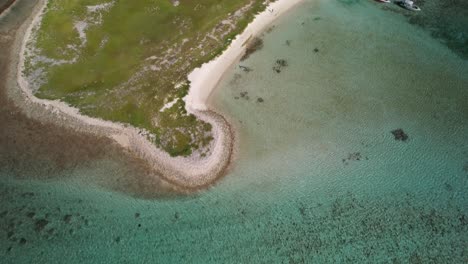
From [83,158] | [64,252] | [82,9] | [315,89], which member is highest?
[82,9]

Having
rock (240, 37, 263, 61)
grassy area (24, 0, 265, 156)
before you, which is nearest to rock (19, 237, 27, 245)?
grassy area (24, 0, 265, 156)

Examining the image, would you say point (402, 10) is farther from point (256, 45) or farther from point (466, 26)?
point (256, 45)

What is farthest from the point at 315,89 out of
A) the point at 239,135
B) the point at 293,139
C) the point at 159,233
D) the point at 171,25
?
the point at 159,233

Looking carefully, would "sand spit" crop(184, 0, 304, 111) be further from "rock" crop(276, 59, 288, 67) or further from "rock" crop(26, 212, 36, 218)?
"rock" crop(26, 212, 36, 218)

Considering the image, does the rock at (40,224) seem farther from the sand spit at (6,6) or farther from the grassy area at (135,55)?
the sand spit at (6,6)

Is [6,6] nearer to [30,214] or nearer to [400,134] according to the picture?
[30,214]

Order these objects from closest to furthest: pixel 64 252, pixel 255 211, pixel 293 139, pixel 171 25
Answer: pixel 64 252, pixel 255 211, pixel 293 139, pixel 171 25

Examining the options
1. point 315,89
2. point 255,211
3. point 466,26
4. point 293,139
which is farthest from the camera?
point 466,26
